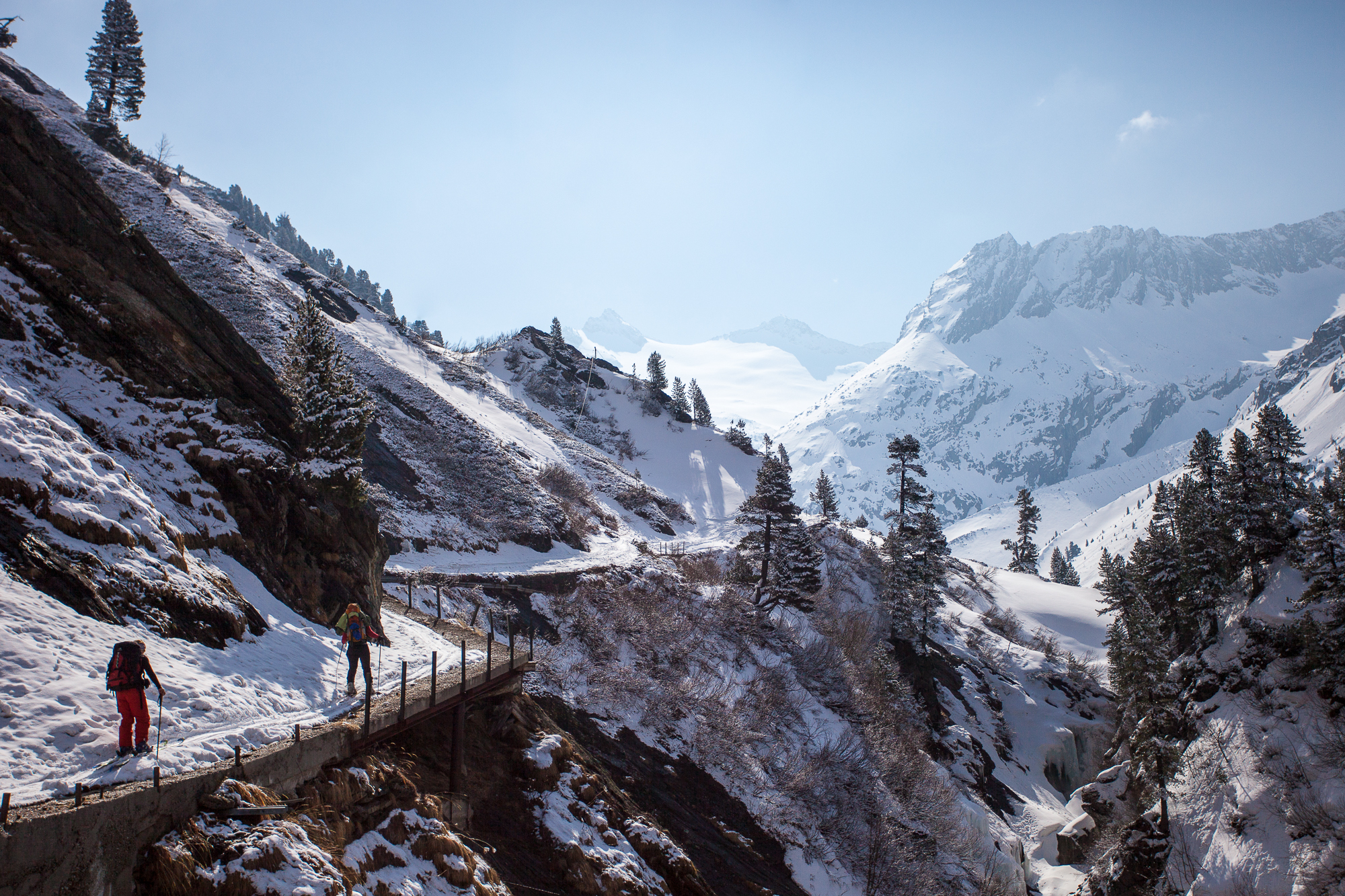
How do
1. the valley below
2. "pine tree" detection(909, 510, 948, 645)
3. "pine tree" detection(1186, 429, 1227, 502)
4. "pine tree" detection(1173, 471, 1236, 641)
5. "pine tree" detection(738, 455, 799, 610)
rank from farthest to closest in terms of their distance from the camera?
"pine tree" detection(1186, 429, 1227, 502) → "pine tree" detection(909, 510, 948, 645) → "pine tree" detection(738, 455, 799, 610) → "pine tree" detection(1173, 471, 1236, 641) → the valley below

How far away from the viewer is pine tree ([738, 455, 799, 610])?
39.9m

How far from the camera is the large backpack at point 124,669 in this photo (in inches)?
307

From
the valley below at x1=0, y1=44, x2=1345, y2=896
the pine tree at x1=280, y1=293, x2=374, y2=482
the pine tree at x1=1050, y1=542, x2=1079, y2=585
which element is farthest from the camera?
the pine tree at x1=1050, y1=542, x2=1079, y2=585

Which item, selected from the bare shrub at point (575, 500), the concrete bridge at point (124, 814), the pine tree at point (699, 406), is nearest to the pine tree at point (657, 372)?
the pine tree at point (699, 406)

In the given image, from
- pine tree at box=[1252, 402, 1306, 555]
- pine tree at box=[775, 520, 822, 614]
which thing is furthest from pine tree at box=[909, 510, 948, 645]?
pine tree at box=[1252, 402, 1306, 555]

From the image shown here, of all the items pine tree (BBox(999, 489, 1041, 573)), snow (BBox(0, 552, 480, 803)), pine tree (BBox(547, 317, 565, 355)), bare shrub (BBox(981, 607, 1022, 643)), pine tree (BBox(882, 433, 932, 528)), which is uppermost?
pine tree (BBox(547, 317, 565, 355))

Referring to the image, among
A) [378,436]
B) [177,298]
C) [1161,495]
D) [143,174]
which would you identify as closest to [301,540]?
[177,298]

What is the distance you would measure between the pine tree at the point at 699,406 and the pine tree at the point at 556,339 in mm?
23067

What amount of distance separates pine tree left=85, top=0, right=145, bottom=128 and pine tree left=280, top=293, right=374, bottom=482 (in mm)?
60869

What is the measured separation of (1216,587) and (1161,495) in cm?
5748

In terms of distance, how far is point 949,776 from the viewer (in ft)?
117

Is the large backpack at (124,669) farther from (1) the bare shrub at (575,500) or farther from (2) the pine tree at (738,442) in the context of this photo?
(2) the pine tree at (738,442)

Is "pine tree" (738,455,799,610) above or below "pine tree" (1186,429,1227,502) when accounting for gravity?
below

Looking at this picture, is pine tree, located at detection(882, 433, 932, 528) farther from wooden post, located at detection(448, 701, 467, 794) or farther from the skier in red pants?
the skier in red pants
